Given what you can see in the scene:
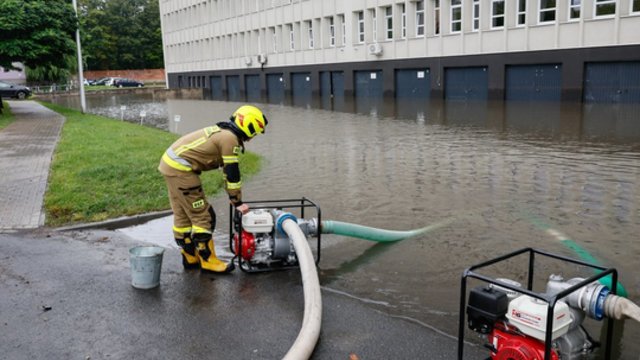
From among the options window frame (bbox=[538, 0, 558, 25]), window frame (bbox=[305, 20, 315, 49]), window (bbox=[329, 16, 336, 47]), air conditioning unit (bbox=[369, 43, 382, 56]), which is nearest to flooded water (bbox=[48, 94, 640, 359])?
window frame (bbox=[538, 0, 558, 25])

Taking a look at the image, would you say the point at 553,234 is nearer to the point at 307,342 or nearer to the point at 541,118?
the point at 307,342

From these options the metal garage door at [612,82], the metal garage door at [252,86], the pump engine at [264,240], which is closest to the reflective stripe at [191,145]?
the pump engine at [264,240]

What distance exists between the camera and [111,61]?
323 feet

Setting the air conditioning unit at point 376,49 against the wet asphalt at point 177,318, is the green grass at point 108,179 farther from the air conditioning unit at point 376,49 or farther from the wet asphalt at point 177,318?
the air conditioning unit at point 376,49

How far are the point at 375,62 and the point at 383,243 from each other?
1310 inches

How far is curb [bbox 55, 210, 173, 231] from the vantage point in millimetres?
8805

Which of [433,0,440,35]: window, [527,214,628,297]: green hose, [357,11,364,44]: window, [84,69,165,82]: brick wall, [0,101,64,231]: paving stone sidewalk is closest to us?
[527,214,628,297]: green hose

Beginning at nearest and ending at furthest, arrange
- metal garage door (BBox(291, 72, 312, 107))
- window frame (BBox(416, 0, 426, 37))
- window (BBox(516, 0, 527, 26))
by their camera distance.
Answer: window (BBox(516, 0, 527, 26)) → window frame (BBox(416, 0, 426, 37)) → metal garage door (BBox(291, 72, 312, 107))

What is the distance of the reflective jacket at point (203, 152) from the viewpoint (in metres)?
6.19

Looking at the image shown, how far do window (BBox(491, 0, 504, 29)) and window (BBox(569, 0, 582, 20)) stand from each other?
161 inches

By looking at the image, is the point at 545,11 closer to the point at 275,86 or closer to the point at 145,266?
the point at 275,86

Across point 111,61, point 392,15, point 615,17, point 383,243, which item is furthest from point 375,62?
point 111,61

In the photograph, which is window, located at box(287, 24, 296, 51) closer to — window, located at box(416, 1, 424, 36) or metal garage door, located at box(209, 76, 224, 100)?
metal garage door, located at box(209, 76, 224, 100)

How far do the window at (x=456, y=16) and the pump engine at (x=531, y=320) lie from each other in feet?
103
